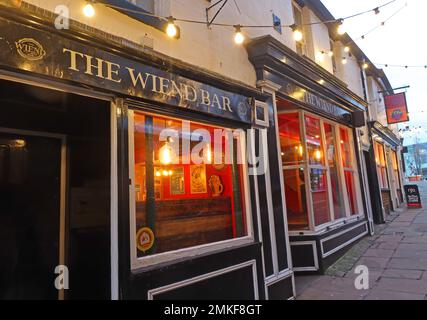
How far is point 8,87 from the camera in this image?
2.99 meters

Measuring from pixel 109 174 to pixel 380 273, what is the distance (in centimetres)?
527

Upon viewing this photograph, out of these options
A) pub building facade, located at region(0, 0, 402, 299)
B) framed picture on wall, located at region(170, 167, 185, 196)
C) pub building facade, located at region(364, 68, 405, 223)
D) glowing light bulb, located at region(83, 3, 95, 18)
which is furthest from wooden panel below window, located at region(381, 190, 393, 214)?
glowing light bulb, located at region(83, 3, 95, 18)

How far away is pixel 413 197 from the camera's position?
1527cm

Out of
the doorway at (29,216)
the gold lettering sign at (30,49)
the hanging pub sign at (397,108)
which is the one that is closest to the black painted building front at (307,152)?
the doorway at (29,216)

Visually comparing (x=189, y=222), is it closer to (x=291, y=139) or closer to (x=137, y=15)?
(x=137, y=15)

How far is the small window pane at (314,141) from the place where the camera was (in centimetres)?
695

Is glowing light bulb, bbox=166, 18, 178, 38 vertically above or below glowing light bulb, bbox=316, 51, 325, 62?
below

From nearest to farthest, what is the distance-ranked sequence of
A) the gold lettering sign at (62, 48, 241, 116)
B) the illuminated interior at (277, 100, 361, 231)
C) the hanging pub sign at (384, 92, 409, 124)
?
the gold lettering sign at (62, 48, 241, 116), the illuminated interior at (277, 100, 361, 231), the hanging pub sign at (384, 92, 409, 124)

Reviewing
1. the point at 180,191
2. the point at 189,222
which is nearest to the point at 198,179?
the point at 180,191

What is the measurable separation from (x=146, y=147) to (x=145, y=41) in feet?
4.02

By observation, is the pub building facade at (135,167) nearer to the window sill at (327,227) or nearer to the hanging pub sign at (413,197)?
the window sill at (327,227)

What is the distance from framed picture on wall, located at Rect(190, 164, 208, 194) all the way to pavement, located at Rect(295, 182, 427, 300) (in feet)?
7.93

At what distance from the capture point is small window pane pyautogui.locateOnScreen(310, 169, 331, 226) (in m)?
6.80

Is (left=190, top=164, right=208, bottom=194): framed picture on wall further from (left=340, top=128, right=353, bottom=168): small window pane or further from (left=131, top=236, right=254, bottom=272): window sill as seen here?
(left=340, top=128, right=353, bottom=168): small window pane
